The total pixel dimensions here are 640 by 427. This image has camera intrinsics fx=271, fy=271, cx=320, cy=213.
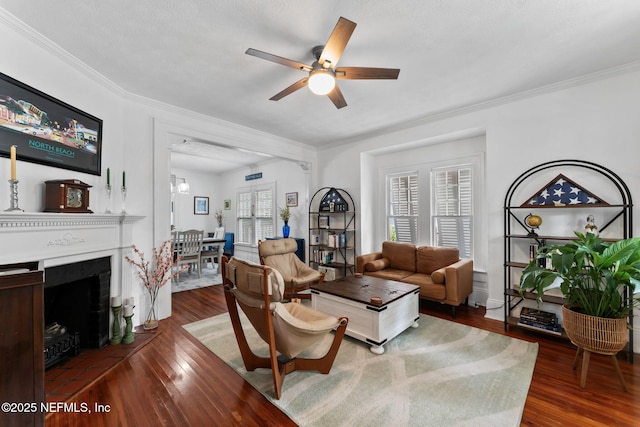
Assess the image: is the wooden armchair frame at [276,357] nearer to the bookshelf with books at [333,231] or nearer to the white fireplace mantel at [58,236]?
the white fireplace mantel at [58,236]

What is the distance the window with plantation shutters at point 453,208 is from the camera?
414 cm

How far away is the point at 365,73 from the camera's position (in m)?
2.21

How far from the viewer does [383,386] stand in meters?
2.07

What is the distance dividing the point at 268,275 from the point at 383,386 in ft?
4.13

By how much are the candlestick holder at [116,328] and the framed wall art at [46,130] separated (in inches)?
55.1

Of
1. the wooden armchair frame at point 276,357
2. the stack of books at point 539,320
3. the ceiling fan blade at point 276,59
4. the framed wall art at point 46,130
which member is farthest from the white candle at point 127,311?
the stack of books at point 539,320

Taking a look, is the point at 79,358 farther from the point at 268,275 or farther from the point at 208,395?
the point at 268,275

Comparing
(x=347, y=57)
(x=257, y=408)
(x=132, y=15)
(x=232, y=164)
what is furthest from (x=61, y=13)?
(x=232, y=164)

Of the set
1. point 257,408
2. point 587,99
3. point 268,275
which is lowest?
point 257,408

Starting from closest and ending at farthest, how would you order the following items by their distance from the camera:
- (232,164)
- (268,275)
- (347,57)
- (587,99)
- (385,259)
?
(268,275)
(347,57)
(587,99)
(385,259)
(232,164)

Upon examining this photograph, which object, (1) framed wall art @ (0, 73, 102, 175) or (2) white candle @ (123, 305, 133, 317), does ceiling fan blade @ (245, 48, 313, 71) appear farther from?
(2) white candle @ (123, 305, 133, 317)

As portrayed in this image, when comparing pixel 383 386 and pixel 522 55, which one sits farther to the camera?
pixel 522 55

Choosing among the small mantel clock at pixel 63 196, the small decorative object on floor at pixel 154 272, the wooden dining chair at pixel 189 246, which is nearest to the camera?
the small mantel clock at pixel 63 196

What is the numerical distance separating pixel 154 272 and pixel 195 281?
2.21 meters
